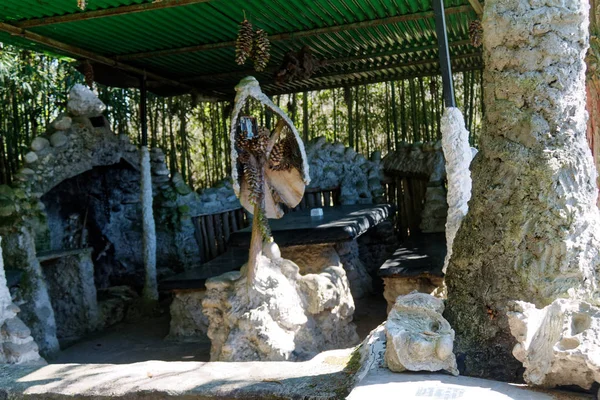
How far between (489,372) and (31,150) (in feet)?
20.4

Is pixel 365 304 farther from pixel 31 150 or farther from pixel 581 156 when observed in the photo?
pixel 581 156

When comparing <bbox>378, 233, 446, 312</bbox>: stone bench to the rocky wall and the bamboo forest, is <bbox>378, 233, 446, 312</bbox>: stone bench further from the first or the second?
the bamboo forest

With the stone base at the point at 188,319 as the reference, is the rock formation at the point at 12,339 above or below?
above

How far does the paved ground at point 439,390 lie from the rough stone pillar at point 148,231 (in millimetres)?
6395

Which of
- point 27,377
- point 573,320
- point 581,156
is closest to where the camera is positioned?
point 573,320

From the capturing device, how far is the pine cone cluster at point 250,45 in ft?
18.9

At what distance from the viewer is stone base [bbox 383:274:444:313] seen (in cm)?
559

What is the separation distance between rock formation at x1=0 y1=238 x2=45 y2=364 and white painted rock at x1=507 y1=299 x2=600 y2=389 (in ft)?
10.7

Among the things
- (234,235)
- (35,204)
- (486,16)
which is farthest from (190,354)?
(486,16)

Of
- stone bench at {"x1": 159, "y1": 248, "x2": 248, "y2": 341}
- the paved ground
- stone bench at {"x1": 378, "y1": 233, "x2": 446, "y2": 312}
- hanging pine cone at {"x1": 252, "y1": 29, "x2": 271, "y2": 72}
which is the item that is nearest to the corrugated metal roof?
hanging pine cone at {"x1": 252, "y1": 29, "x2": 271, "y2": 72}

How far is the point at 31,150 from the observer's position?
7387mm

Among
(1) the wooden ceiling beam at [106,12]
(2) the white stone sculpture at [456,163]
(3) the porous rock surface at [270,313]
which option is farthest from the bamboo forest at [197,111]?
(2) the white stone sculpture at [456,163]

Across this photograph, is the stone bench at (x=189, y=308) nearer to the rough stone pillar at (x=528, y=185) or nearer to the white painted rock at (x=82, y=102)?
the white painted rock at (x=82, y=102)

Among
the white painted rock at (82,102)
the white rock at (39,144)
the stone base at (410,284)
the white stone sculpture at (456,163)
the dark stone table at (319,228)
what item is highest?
the white painted rock at (82,102)
